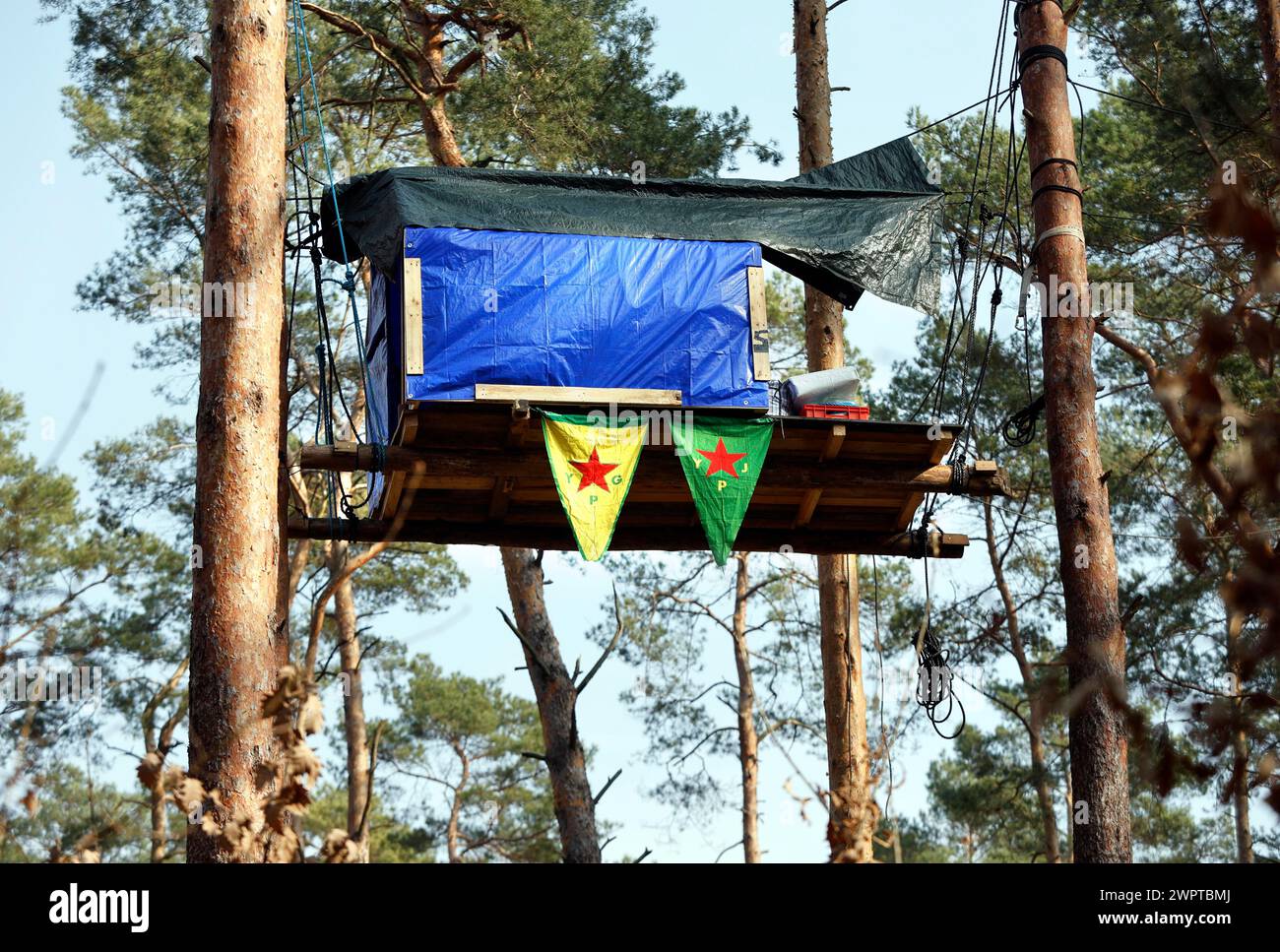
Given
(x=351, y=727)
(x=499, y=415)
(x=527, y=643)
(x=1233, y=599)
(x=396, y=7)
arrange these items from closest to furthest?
(x=1233, y=599) < (x=499, y=415) < (x=527, y=643) < (x=396, y=7) < (x=351, y=727)

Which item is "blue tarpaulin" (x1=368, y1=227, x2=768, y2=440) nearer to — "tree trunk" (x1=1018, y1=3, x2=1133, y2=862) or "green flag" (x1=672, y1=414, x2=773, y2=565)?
"green flag" (x1=672, y1=414, x2=773, y2=565)

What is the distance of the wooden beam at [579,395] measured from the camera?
787cm

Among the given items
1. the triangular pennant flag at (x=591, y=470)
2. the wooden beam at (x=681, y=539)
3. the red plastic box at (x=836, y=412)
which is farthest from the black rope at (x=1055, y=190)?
the triangular pennant flag at (x=591, y=470)

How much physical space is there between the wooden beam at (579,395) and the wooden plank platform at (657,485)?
5 cm

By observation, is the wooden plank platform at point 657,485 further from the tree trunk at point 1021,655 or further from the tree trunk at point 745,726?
the tree trunk at point 745,726

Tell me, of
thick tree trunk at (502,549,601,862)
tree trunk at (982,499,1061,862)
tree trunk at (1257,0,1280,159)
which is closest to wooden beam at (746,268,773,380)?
thick tree trunk at (502,549,601,862)

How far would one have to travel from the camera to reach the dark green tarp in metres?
8.39

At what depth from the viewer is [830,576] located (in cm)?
1102

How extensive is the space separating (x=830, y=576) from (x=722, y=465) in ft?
10.4

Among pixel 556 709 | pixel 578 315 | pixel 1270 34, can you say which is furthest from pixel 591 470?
pixel 1270 34

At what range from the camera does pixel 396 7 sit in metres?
14.1
